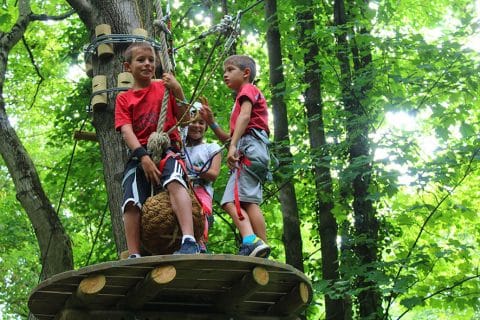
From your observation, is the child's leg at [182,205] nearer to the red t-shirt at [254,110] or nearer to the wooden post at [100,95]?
the red t-shirt at [254,110]

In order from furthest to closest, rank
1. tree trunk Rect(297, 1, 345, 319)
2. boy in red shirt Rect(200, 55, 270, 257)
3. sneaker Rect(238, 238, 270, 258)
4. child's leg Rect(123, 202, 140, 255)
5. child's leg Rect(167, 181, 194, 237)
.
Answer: tree trunk Rect(297, 1, 345, 319) < boy in red shirt Rect(200, 55, 270, 257) < sneaker Rect(238, 238, 270, 258) < child's leg Rect(123, 202, 140, 255) < child's leg Rect(167, 181, 194, 237)

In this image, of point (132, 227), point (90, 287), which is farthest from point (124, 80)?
point (90, 287)

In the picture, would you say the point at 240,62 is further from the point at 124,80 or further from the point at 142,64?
the point at 124,80

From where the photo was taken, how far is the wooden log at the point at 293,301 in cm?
460

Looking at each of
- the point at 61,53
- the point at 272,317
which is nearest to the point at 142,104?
the point at 272,317

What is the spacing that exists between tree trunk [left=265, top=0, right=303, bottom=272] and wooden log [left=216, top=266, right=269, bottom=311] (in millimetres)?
4009

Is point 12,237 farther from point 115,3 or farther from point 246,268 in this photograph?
point 246,268

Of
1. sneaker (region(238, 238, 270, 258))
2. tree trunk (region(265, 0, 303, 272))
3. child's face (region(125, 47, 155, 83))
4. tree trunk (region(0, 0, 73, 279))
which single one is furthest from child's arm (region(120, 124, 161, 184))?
tree trunk (region(265, 0, 303, 272))

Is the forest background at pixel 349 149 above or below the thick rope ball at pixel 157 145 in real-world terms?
above

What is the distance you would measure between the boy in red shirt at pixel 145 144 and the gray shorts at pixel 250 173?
1.47ft

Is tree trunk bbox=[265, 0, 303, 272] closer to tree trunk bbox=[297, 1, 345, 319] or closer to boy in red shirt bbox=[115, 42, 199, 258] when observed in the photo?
tree trunk bbox=[297, 1, 345, 319]

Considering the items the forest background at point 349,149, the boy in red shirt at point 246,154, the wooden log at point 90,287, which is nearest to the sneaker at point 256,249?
the boy in red shirt at point 246,154

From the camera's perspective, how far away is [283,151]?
9414mm

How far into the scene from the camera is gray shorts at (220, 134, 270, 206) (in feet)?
16.0
